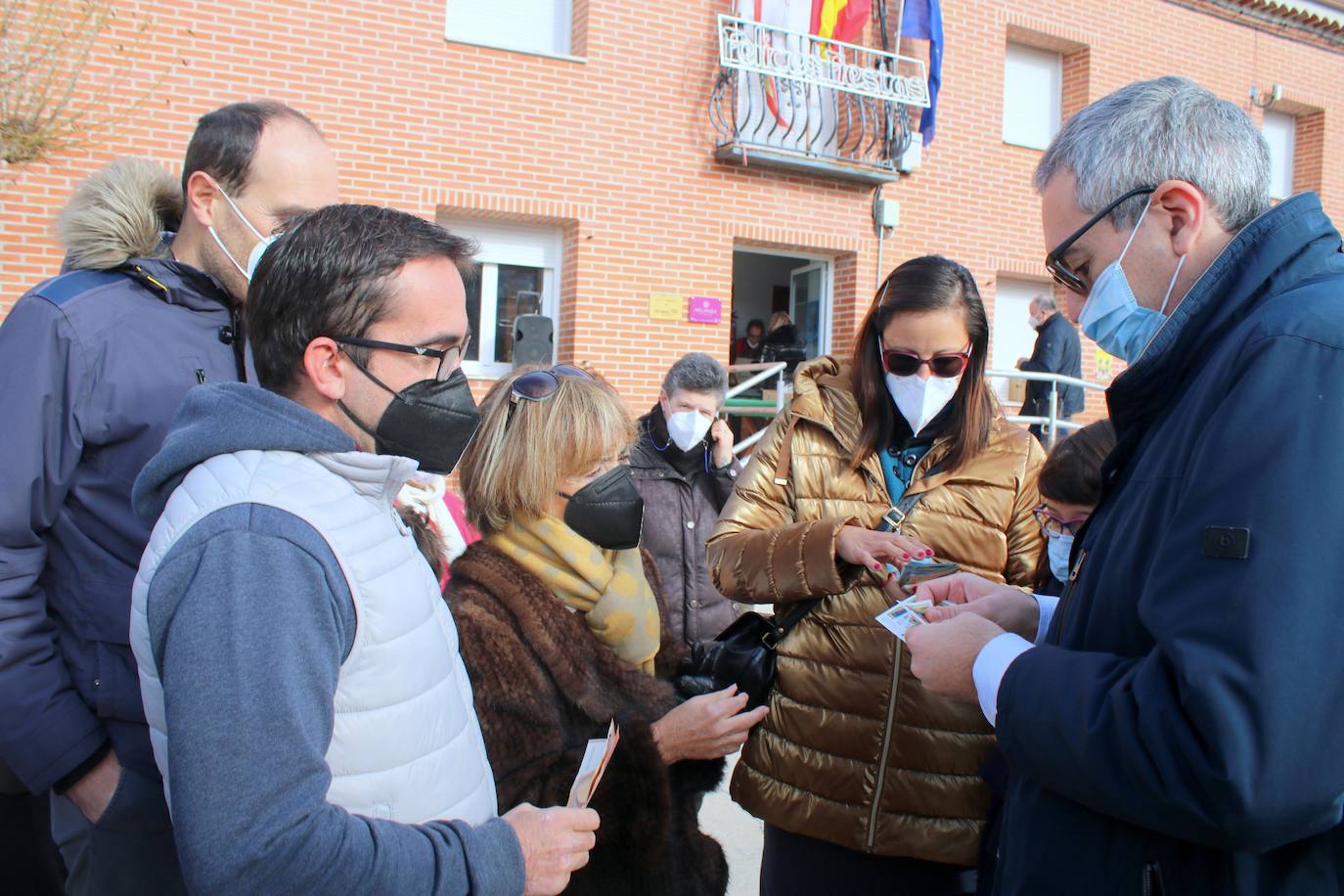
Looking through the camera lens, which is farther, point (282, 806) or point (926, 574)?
point (926, 574)

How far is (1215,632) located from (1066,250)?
2.34ft

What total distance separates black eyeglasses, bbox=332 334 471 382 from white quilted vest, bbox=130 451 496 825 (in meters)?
0.17

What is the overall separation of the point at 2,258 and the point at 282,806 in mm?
7570

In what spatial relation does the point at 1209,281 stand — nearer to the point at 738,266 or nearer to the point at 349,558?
the point at 349,558

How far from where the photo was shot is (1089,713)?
1187 millimetres

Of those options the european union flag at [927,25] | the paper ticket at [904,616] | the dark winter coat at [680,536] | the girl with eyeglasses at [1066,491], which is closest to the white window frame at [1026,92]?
the european union flag at [927,25]

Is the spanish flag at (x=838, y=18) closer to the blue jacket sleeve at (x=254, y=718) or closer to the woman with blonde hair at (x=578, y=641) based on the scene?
the woman with blonde hair at (x=578, y=641)

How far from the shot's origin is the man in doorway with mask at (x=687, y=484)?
428 cm

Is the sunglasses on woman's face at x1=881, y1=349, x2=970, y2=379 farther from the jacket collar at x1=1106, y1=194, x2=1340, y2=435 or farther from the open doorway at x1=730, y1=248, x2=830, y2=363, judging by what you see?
the open doorway at x1=730, y1=248, x2=830, y2=363

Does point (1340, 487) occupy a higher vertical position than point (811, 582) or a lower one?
higher

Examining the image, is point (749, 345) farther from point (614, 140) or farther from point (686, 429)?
point (686, 429)

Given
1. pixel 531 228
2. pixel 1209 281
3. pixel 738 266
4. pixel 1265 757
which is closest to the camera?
pixel 1265 757

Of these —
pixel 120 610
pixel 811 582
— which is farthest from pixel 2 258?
pixel 811 582

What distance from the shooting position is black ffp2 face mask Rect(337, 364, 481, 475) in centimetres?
145
